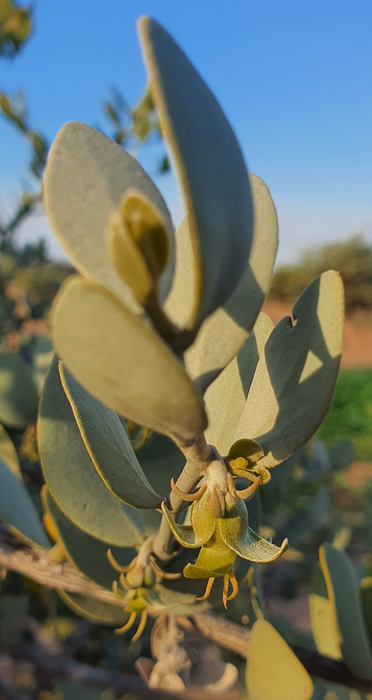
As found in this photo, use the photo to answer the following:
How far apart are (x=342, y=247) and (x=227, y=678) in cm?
1230

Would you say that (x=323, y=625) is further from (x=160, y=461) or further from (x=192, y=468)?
(x=192, y=468)

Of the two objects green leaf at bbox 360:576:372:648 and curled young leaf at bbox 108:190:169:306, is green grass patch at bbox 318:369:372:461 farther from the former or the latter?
curled young leaf at bbox 108:190:169:306

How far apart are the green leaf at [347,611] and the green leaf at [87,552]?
179 millimetres

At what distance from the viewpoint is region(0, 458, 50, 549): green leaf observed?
1.38 feet

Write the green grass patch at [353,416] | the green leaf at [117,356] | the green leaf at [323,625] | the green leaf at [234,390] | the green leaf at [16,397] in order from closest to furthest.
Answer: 1. the green leaf at [117,356]
2. the green leaf at [234,390]
3. the green leaf at [323,625]
4. the green leaf at [16,397]
5. the green grass patch at [353,416]

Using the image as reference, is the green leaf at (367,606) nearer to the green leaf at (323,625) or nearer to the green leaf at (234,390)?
the green leaf at (323,625)

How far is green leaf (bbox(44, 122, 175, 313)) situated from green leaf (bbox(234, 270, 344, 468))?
0.08m

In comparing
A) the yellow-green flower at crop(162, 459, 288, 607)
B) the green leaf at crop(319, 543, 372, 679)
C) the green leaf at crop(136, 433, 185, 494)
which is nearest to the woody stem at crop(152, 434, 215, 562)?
the yellow-green flower at crop(162, 459, 288, 607)

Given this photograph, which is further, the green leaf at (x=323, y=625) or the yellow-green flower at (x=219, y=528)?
the green leaf at (x=323, y=625)

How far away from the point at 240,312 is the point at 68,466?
0.19 metres

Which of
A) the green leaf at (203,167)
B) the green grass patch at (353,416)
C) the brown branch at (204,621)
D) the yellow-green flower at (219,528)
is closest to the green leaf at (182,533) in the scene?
the yellow-green flower at (219,528)

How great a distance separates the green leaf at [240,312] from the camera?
209 millimetres

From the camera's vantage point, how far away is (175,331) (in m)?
0.17

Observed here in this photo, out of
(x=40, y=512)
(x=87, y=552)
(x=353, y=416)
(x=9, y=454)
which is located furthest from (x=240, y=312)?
(x=353, y=416)
